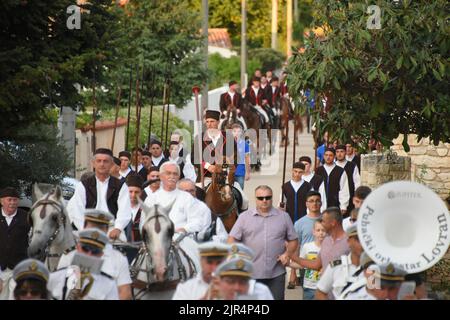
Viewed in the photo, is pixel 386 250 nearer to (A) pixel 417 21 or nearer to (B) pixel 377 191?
(B) pixel 377 191

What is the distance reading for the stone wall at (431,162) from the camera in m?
20.9

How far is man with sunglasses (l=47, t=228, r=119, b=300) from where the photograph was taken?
1140 cm

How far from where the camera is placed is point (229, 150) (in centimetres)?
2019

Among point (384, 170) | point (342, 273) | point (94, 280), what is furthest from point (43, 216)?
point (384, 170)

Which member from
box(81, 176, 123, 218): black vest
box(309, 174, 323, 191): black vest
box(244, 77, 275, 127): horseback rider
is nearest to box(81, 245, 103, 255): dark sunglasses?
box(81, 176, 123, 218): black vest

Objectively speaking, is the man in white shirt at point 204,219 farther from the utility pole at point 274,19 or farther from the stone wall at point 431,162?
the utility pole at point 274,19

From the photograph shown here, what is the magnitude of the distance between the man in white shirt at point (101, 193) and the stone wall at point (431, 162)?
7.09m

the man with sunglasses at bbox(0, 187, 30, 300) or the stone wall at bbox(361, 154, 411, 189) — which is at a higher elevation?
the stone wall at bbox(361, 154, 411, 189)

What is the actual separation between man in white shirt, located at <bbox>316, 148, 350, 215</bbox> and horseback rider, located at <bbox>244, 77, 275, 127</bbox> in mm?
14887

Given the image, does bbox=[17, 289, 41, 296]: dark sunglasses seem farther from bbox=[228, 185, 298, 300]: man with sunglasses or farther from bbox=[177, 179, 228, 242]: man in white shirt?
bbox=[177, 179, 228, 242]: man in white shirt

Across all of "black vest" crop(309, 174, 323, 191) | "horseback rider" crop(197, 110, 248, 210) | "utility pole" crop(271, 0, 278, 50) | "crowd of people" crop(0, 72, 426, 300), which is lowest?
"crowd of people" crop(0, 72, 426, 300)

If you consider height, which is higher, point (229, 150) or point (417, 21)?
point (417, 21)

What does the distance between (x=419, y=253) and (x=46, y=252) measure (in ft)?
12.2
